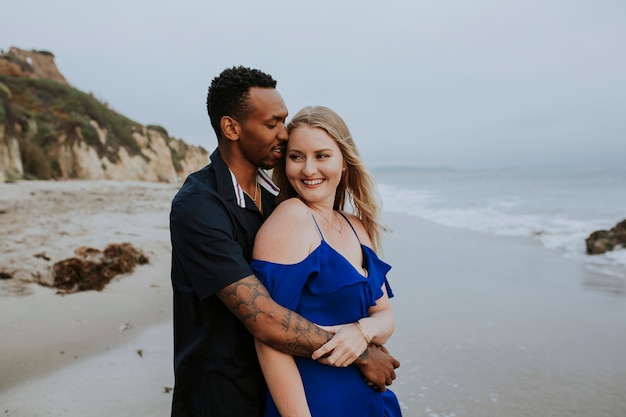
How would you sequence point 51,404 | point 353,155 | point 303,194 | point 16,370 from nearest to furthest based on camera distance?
point 303,194
point 353,155
point 51,404
point 16,370

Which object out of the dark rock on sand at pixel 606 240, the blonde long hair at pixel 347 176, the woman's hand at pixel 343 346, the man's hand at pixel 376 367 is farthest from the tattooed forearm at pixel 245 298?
the dark rock on sand at pixel 606 240

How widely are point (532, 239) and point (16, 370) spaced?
12097 mm

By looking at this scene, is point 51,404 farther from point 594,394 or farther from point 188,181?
point 594,394

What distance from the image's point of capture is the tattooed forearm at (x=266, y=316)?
72.1 inches

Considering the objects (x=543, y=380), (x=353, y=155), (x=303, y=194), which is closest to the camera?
(x=303, y=194)

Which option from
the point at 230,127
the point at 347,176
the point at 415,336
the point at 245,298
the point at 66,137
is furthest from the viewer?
the point at 66,137

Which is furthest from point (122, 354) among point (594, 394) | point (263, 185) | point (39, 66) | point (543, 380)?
point (39, 66)

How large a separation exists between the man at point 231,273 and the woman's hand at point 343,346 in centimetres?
4

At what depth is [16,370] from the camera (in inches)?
148

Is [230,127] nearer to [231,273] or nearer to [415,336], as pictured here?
[231,273]

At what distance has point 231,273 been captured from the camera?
1.83 meters

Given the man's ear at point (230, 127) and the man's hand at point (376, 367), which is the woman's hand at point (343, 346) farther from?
the man's ear at point (230, 127)

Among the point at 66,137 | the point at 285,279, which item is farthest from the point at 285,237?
the point at 66,137

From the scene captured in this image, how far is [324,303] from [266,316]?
0.30 m
